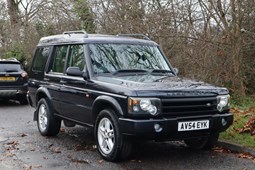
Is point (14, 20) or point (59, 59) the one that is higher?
point (14, 20)

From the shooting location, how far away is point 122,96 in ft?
19.0

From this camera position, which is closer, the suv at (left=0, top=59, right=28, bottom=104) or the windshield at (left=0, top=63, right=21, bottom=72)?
the suv at (left=0, top=59, right=28, bottom=104)

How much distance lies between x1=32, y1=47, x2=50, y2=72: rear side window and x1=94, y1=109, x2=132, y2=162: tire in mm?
2665

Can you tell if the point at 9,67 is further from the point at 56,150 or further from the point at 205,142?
the point at 205,142

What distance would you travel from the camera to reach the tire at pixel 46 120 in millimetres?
7984

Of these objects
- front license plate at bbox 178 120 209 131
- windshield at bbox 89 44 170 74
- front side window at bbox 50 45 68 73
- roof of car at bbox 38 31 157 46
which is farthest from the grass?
front side window at bbox 50 45 68 73

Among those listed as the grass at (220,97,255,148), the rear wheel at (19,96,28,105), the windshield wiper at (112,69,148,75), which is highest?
the windshield wiper at (112,69,148,75)

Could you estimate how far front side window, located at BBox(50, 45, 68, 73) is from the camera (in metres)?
7.77

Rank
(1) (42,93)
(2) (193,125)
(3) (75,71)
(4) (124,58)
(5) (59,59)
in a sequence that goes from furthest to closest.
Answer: (1) (42,93) → (5) (59,59) → (4) (124,58) → (3) (75,71) → (2) (193,125)

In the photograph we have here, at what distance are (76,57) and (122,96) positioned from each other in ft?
6.18

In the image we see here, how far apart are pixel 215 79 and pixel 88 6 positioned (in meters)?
8.25

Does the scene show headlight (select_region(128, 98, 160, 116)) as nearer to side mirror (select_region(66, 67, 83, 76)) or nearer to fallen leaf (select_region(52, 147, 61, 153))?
side mirror (select_region(66, 67, 83, 76))

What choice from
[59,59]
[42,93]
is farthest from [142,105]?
[42,93]

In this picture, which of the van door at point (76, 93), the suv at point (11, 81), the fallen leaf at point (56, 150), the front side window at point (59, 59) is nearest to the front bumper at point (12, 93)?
the suv at point (11, 81)
